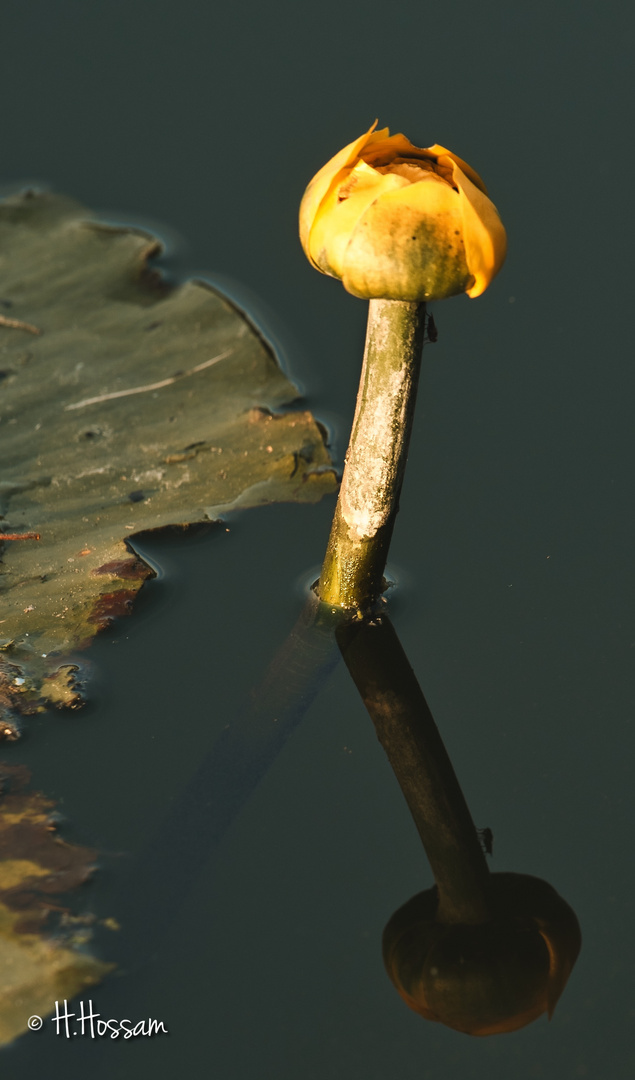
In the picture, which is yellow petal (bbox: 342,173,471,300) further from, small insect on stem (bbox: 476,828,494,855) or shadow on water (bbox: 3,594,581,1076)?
small insect on stem (bbox: 476,828,494,855)

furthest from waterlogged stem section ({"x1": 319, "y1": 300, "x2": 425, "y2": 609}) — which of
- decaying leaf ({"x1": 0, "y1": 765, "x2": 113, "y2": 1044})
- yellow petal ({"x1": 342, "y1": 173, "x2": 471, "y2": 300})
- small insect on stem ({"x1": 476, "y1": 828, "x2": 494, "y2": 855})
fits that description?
decaying leaf ({"x1": 0, "y1": 765, "x2": 113, "y2": 1044})

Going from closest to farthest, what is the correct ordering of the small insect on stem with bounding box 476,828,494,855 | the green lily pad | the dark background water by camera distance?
1. the dark background water
2. the small insect on stem with bounding box 476,828,494,855
3. the green lily pad

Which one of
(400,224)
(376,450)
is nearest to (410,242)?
(400,224)

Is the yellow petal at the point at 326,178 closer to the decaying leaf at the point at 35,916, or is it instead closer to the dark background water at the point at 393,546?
the dark background water at the point at 393,546

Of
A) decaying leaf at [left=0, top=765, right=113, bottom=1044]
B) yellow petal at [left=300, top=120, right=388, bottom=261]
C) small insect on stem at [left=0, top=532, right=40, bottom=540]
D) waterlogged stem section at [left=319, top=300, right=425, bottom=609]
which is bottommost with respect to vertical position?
decaying leaf at [left=0, top=765, right=113, bottom=1044]

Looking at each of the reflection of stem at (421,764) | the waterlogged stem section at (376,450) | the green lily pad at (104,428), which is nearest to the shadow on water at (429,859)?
the reflection of stem at (421,764)
